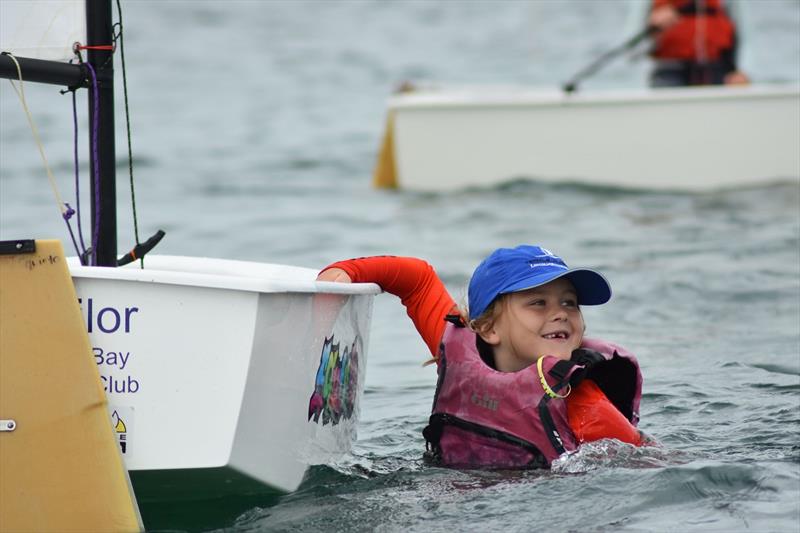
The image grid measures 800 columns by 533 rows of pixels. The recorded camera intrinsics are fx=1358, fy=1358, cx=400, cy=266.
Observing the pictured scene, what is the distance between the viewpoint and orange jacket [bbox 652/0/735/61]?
958 centimetres

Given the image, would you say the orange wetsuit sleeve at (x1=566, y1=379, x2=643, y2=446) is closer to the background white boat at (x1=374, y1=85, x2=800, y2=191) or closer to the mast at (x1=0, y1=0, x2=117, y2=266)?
the mast at (x1=0, y1=0, x2=117, y2=266)

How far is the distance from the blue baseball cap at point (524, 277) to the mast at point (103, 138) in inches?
39.2

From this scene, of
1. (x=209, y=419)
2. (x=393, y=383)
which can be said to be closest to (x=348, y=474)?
(x=209, y=419)

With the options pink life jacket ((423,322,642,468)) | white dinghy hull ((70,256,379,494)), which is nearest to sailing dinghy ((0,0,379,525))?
white dinghy hull ((70,256,379,494))

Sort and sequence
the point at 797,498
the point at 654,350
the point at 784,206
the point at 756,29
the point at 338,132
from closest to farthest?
the point at 797,498
the point at 654,350
the point at 784,206
the point at 338,132
the point at 756,29

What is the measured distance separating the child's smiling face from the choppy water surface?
1.02 feet

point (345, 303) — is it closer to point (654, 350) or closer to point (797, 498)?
point (797, 498)

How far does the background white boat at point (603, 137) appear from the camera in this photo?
29.7 feet

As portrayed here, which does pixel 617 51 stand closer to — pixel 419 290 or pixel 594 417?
pixel 419 290

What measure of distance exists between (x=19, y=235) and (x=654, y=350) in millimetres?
4749

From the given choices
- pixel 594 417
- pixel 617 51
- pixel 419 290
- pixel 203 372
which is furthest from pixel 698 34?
pixel 203 372

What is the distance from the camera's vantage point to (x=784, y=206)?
345 inches

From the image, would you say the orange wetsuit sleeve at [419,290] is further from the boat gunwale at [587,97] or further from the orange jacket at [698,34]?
the orange jacket at [698,34]

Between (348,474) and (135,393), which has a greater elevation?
(135,393)
